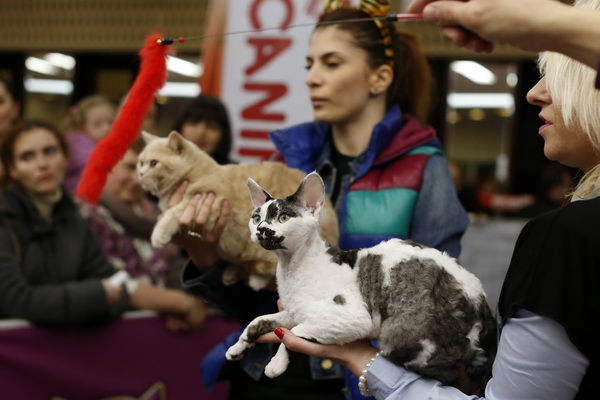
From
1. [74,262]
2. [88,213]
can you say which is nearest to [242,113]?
[88,213]

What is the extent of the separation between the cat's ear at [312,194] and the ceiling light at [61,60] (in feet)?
21.5

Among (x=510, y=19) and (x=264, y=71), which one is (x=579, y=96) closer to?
(x=510, y=19)

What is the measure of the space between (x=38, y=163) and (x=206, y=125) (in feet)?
2.01

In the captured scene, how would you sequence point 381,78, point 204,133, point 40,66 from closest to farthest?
point 381,78 < point 204,133 < point 40,66

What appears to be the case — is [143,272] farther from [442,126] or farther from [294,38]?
[442,126]

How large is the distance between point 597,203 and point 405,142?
2.40 feet

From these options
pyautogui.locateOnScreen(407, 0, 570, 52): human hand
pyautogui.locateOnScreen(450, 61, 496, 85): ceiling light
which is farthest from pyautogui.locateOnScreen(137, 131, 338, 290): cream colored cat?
pyautogui.locateOnScreen(450, 61, 496, 85): ceiling light

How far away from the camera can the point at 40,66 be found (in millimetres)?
7328

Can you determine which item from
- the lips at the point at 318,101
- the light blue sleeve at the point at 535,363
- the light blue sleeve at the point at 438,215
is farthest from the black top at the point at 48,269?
the light blue sleeve at the point at 535,363

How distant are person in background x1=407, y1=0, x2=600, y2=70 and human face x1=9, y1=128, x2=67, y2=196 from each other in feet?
6.53

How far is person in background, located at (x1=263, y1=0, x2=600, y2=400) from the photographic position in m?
0.93

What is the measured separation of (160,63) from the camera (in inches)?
53.2

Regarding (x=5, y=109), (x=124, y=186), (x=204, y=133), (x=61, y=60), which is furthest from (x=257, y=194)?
(x=61, y=60)

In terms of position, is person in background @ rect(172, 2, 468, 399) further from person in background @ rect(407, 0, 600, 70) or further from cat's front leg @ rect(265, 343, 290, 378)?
person in background @ rect(407, 0, 600, 70)
